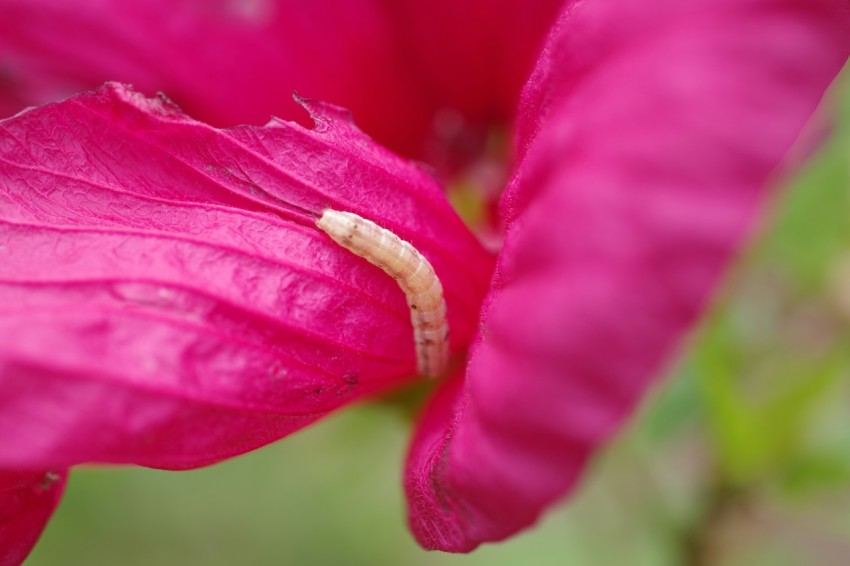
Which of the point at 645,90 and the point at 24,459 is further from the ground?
the point at 645,90

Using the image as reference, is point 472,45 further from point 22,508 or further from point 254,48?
point 22,508

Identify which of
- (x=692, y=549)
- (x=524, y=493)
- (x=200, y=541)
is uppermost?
(x=524, y=493)

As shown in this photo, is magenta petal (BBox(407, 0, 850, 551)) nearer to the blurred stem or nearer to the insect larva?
the insect larva

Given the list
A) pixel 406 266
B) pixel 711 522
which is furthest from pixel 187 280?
pixel 711 522

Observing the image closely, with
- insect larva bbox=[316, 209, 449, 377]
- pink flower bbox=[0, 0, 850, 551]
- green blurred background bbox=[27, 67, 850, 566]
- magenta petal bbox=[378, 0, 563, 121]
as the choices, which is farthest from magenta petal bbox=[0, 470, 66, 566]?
magenta petal bbox=[378, 0, 563, 121]

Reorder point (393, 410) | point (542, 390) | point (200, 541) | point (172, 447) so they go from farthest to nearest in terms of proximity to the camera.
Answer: point (200, 541) → point (393, 410) → point (172, 447) → point (542, 390)

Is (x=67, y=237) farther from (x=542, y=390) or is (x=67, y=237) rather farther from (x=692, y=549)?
(x=692, y=549)

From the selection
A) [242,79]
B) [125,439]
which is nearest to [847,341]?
[242,79]

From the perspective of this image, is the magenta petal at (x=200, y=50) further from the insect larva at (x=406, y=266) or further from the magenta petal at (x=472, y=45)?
the insect larva at (x=406, y=266)
